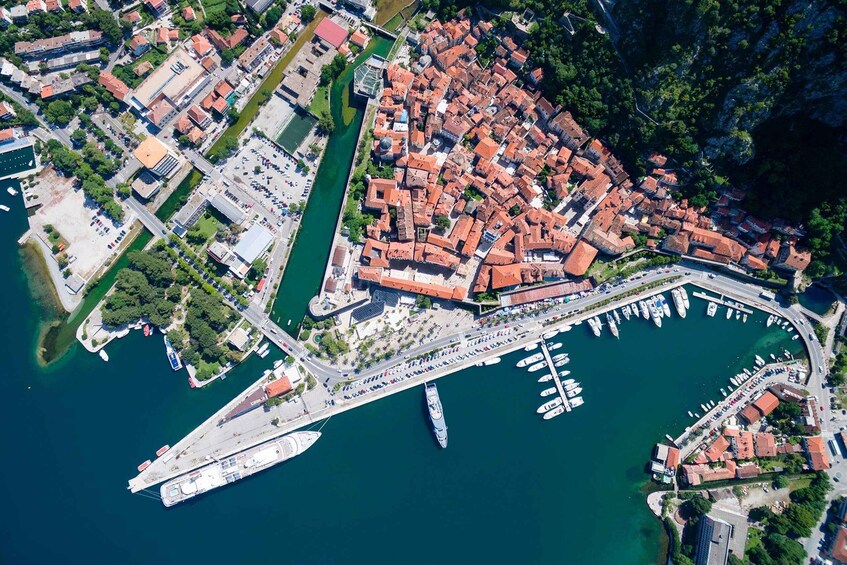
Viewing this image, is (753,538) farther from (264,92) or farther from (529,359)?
(264,92)

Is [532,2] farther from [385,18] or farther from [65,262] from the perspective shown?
[65,262]

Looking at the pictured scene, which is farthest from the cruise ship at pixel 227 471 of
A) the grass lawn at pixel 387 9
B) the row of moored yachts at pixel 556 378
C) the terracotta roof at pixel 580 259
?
the grass lawn at pixel 387 9

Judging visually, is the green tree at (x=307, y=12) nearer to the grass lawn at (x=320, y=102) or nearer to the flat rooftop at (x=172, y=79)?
the grass lawn at (x=320, y=102)

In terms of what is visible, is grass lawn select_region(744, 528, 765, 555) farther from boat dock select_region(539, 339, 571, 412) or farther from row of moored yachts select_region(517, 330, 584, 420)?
boat dock select_region(539, 339, 571, 412)

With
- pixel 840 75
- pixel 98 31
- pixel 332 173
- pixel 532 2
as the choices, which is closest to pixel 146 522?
pixel 332 173

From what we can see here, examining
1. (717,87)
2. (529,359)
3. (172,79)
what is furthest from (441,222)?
(172,79)
